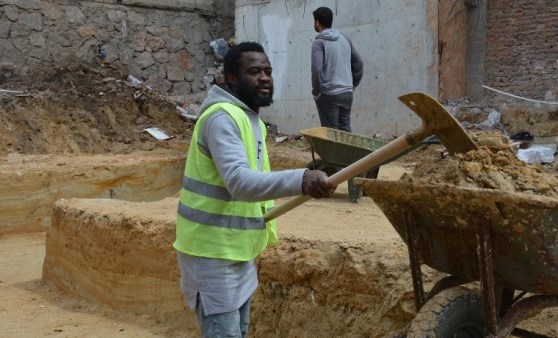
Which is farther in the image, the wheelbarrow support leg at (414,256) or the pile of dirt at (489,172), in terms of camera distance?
the wheelbarrow support leg at (414,256)

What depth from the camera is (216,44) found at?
587 inches

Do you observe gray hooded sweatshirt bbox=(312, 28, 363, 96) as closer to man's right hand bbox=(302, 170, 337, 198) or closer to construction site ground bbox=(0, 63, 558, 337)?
construction site ground bbox=(0, 63, 558, 337)

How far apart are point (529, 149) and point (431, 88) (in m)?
2.16

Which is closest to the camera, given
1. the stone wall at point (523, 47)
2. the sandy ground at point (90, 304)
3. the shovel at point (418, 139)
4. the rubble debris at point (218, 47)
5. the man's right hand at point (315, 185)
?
the man's right hand at point (315, 185)

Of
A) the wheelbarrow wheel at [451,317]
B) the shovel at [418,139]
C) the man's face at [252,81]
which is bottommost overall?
the wheelbarrow wheel at [451,317]

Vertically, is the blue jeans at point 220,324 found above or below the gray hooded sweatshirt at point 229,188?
below

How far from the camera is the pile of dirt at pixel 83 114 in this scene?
11.2m

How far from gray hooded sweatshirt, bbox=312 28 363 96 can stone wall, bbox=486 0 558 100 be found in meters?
3.35

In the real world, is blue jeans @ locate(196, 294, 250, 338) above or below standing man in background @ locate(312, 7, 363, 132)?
below

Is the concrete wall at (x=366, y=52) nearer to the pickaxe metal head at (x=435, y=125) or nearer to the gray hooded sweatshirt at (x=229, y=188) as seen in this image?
the pickaxe metal head at (x=435, y=125)

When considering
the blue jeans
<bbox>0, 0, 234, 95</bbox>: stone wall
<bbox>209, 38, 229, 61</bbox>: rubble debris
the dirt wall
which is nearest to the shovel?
the blue jeans

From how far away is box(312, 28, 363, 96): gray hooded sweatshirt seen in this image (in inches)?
323

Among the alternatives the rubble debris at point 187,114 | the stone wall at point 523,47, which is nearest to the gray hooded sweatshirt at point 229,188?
the stone wall at point 523,47

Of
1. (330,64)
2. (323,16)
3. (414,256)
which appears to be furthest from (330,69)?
(414,256)
